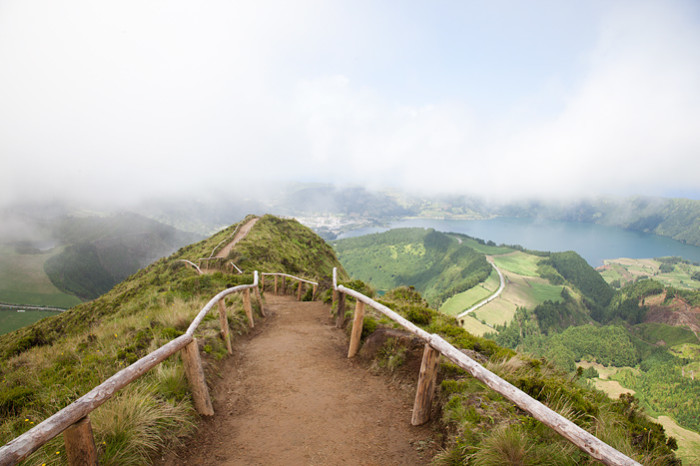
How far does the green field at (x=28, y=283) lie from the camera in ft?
341

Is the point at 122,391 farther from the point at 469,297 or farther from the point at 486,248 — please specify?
the point at 486,248

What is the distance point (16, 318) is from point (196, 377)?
117529 millimetres

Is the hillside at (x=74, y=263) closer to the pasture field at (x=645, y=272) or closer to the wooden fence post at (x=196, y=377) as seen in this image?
the wooden fence post at (x=196, y=377)

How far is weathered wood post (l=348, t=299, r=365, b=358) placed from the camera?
21.2ft

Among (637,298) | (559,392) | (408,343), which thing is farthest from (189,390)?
(637,298)

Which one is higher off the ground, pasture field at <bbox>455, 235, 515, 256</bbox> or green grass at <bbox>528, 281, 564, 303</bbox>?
pasture field at <bbox>455, 235, 515, 256</bbox>

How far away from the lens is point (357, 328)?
6641 mm

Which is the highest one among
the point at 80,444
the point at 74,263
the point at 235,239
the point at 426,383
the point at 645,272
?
the point at 80,444

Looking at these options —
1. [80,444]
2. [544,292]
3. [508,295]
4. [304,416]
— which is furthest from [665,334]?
[80,444]

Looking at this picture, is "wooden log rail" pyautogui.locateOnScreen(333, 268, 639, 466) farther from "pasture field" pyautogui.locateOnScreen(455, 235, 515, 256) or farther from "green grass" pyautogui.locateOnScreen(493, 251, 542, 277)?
"pasture field" pyautogui.locateOnScreen(455, 235, 515, 256)

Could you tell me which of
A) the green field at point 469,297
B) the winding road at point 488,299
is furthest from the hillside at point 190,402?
the green field at point 469,297

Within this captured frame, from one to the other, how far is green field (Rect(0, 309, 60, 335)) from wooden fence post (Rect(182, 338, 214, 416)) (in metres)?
96.5

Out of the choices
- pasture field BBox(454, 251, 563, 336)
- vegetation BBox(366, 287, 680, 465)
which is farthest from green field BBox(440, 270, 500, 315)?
vegetation BBox(366, 287, 680, 465)

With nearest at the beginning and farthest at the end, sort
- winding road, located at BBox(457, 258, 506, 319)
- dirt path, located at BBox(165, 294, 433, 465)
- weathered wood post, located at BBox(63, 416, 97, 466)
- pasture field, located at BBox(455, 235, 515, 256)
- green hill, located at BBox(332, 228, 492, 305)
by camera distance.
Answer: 1. weathered wood post, located at BBox(63, 416, 97, 466)
2. dirt path, located at BBox(165, 294, 433, 465)
3. winding road, located at BBox(457, 258, 506, 319)
4. green hill, located at BBox(332, 228, 492, 305)
5. pasture field, located at BBox(455, 235, 515, 256)
